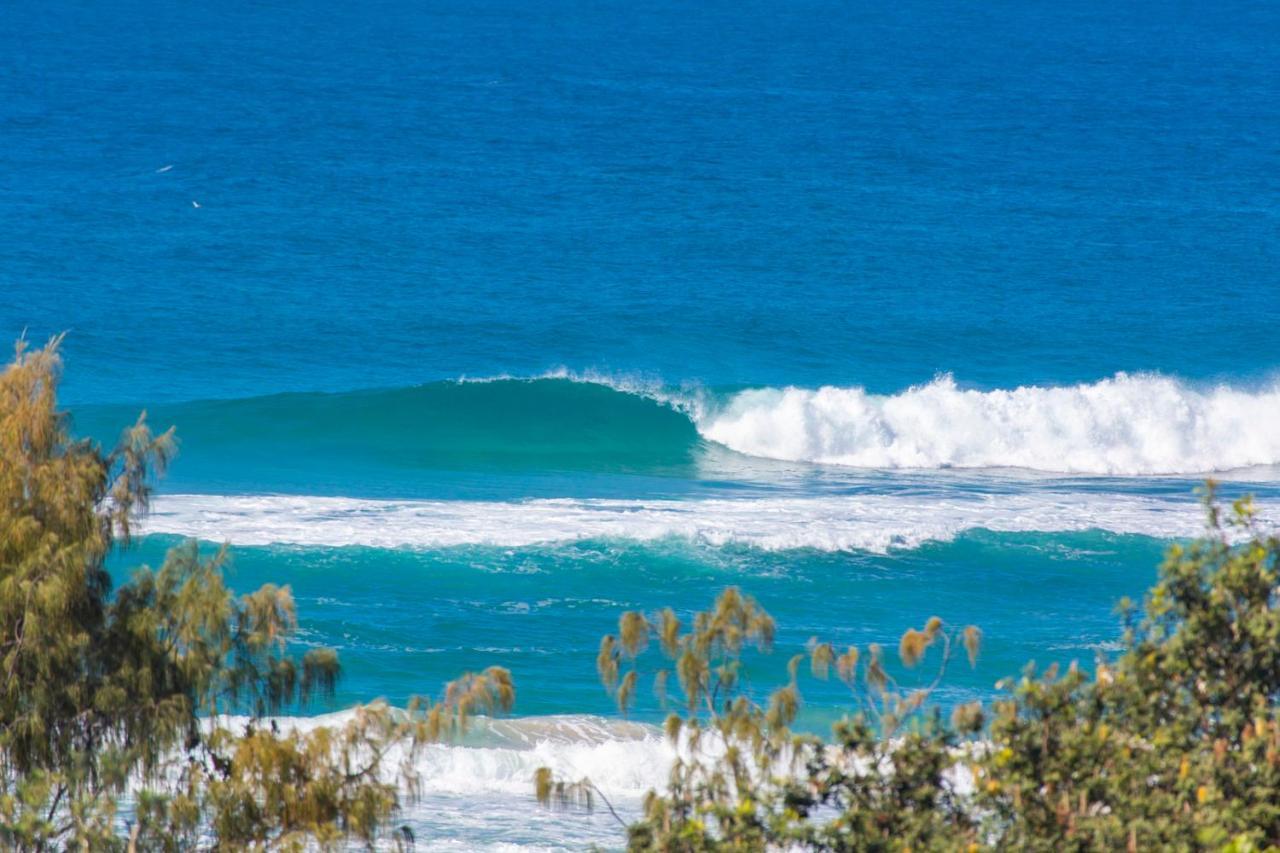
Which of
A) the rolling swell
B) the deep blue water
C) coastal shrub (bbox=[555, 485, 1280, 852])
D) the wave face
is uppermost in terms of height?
the deep blue water

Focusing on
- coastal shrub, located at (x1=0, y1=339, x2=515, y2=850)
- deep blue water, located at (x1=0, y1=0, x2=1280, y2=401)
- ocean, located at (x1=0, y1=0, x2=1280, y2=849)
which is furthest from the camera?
deep blue water, located at (x1=0, y1=0, x2=1280, y2=401)

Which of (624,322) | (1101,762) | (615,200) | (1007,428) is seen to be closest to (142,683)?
(1101,762)

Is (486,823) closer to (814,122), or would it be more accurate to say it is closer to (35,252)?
(35,252)

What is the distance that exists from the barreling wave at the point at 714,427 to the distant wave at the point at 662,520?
3.92 m

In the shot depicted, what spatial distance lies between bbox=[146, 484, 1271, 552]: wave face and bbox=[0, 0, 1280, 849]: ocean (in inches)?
4.5

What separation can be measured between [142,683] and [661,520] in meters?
15.9

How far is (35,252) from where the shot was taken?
42.7m

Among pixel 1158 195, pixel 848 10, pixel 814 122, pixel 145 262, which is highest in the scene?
pixel 848 10

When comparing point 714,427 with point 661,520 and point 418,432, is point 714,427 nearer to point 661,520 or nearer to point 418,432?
point 418,432

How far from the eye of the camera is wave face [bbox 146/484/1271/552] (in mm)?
23703

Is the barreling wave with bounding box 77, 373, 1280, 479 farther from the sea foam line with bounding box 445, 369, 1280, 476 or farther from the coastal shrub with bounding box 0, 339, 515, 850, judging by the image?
the coastal shrub with bounding box 0, 339, 515, 850

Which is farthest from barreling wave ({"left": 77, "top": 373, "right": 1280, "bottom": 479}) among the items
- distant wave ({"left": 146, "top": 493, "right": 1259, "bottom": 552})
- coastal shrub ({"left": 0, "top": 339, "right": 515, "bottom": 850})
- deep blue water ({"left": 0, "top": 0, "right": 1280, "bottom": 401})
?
coastal shrub ({"left": 0, "top": 339, "right": 515, "bottom": 850})

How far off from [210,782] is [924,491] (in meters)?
21.1

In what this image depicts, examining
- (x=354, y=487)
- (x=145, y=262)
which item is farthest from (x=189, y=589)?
(x=145, y=262)
